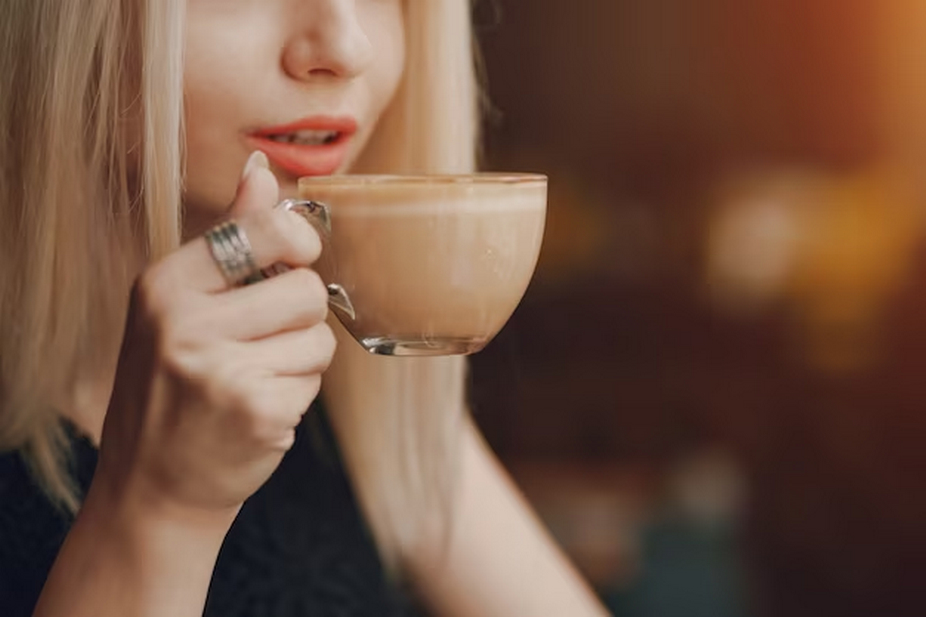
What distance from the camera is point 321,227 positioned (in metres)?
0.68

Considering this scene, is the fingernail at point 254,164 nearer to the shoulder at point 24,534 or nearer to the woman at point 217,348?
the woman at point 217,348

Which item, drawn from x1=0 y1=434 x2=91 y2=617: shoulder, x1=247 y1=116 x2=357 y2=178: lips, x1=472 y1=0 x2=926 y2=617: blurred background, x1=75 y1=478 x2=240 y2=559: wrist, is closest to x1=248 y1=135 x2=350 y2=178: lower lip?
x1=247 y1=116 x2=357 y2=178: lips

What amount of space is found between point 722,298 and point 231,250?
4.30ft

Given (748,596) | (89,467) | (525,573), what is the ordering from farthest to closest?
1. (748,596)
2. (525,573)
3. (89,467)

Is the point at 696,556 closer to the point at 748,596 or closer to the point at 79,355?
the point at 748,596

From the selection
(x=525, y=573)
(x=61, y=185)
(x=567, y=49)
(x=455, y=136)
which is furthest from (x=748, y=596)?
(x=61, y=185)

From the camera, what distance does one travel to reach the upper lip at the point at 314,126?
82 cm

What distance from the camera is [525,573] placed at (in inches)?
45.1

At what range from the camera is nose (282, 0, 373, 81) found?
0.81m

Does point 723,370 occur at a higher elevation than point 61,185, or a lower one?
lower

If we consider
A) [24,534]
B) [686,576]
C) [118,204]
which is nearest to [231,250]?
[118,204]

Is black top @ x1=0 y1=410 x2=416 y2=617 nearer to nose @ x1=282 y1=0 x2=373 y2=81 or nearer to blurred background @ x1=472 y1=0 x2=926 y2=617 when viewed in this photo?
nose @ x1=282 y1=0 x2=373 y2=81

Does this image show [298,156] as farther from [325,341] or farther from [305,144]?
[325,341]

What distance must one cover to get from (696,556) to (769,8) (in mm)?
854
